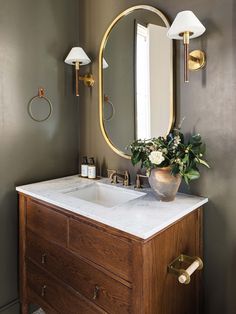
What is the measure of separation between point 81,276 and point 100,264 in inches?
7.3

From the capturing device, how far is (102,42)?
6.32 feet

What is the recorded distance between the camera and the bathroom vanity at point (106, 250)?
1104 mm

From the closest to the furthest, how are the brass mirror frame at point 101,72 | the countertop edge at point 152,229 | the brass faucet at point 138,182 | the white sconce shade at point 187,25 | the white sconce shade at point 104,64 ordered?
the countertop edge at point 152,229, the white sconce shade at point 187,25, the brass mirror frame at point 101,72, the brass faucet at point 138,182, the white sconce shade at point 104,64

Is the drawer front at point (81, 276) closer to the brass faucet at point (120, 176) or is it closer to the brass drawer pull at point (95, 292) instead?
the brass drawer pull at point (95, 292)

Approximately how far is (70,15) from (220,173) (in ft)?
5.41

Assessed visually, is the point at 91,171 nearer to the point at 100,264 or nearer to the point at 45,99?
the point at 45,99

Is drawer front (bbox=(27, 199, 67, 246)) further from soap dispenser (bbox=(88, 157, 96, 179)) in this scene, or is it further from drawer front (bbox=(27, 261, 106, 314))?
soap dispenser (bbox=(88, 157, 96, 179))

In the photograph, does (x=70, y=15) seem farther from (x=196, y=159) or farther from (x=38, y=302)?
(x=38, y=302)

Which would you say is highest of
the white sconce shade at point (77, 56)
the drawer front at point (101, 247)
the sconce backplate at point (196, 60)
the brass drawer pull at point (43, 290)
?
the white sconce shade at point (77, 56)

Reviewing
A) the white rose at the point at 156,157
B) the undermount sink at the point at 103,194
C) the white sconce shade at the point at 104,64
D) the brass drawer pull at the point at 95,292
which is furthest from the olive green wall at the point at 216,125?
the brass drawer pull at the point at 95,292

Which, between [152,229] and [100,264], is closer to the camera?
[152,229]

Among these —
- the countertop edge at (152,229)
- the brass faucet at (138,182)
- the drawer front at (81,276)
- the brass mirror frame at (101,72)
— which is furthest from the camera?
the brass faucet at (138,182)

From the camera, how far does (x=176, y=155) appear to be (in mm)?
1340

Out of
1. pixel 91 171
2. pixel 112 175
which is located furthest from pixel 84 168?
pixel 112 175
